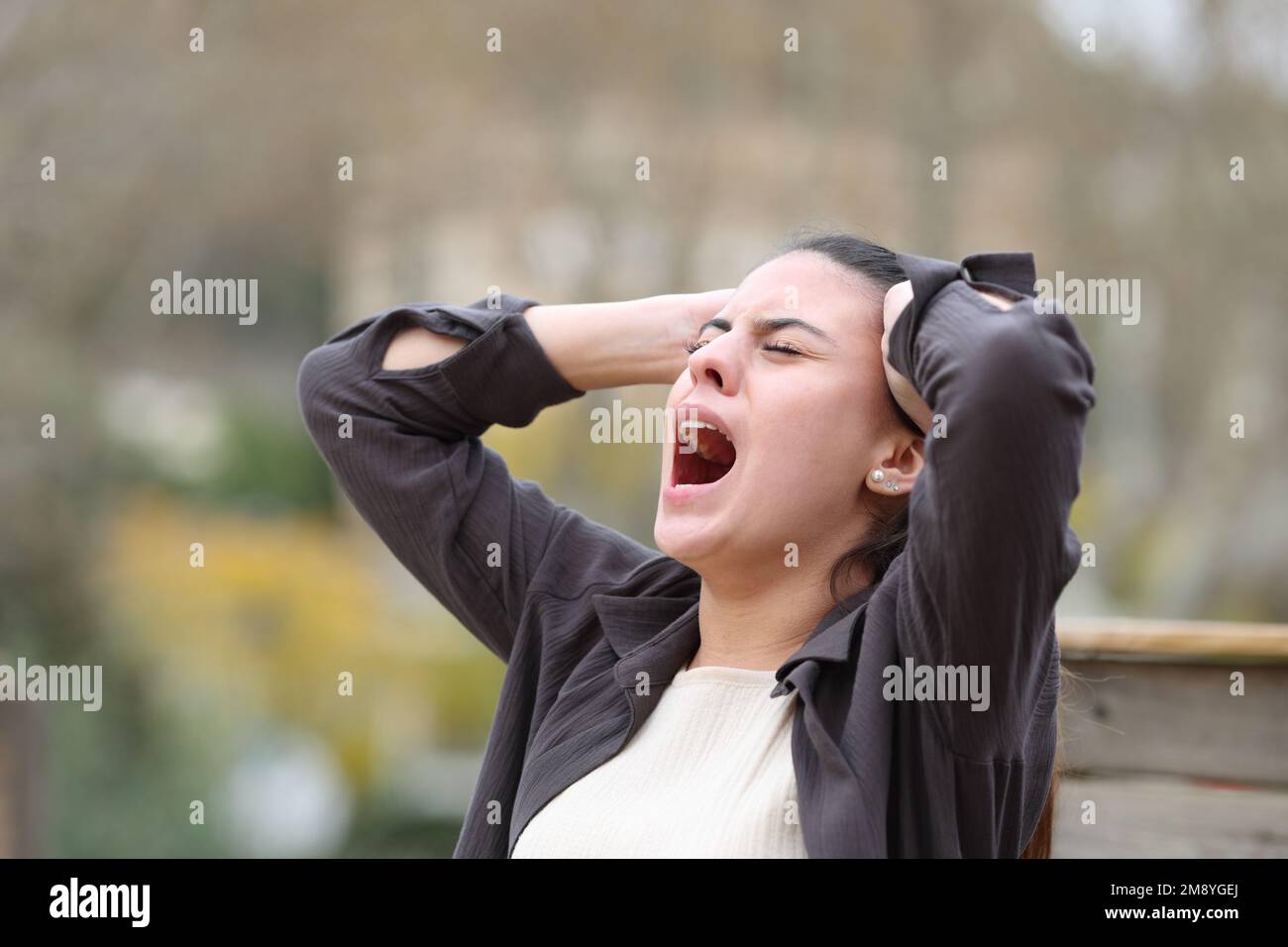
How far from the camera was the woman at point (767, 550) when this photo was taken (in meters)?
1.38

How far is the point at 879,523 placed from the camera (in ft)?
5.79

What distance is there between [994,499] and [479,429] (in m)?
0.93

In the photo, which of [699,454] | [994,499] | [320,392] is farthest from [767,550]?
[320,392]

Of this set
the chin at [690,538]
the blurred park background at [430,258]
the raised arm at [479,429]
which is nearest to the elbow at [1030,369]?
the chin at [690,538]

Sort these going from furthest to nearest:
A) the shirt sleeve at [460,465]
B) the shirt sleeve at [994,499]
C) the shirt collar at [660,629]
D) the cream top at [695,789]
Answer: the shirt sleeve at [460,465], the shirt collar at [660,629], the cream top at [695,789], the shirt sleeve at [994,499]

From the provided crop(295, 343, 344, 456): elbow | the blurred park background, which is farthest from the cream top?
the blurred park background

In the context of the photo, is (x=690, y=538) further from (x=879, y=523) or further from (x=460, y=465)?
(x=460, y=465)

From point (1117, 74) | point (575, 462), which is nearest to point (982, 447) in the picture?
point (575, 462)

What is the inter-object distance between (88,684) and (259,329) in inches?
135

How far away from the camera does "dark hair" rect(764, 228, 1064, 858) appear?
1.74 m

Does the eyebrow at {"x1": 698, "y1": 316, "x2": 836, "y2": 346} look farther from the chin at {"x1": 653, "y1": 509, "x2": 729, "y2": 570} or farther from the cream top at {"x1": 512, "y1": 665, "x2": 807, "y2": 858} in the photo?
the cream top at {"x1": 512, "y1": 665, "x2": 807, "y2": 858}

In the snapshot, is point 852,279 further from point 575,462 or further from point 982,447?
point 575,462

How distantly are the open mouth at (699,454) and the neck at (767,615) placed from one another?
0.14m

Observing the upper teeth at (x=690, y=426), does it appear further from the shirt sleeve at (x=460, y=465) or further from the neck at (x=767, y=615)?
the shirt sleeve at (x=460, y=465)
